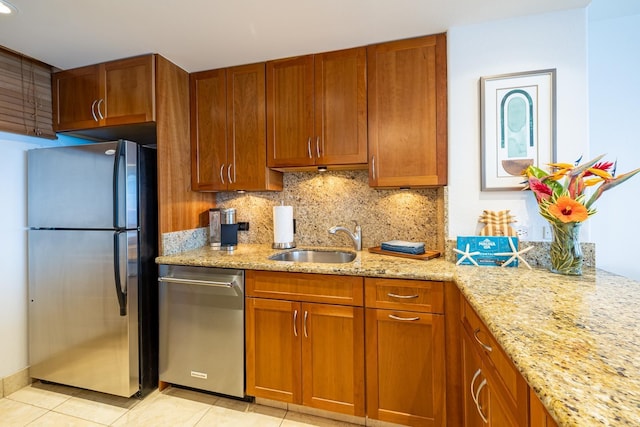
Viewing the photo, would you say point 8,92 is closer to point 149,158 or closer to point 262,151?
point 149,158

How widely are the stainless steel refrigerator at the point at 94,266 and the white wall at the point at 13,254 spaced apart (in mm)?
83

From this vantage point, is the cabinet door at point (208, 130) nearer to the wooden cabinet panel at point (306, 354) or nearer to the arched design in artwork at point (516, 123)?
the wooden cabinet panel at point (306, 354)

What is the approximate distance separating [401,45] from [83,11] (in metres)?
1.79

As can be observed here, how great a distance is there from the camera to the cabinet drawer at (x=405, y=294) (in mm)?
1511

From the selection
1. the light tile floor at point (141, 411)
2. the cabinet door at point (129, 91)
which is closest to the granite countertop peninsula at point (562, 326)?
the light tile floor at point (141, 411)

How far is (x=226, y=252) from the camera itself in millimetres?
2189

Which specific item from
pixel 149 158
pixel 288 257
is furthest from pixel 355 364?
pixel 149 158

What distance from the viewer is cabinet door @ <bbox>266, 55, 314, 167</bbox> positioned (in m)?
2.06

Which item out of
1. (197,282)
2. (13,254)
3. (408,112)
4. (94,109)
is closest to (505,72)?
(408,112)

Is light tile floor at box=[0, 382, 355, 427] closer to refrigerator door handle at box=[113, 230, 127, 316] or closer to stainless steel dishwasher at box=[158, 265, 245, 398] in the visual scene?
stainless steel dishwasher at box=[158, 265, 245, 398]

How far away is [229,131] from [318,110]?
0.71 m

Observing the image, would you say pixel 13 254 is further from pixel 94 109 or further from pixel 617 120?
pixel 617 120

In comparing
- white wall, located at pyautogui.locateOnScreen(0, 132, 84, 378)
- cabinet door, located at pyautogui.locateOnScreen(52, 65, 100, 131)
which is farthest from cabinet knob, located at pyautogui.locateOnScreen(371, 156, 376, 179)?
white wall, located at pyautogui.locateOnScreen(0, 132, 84, 378)

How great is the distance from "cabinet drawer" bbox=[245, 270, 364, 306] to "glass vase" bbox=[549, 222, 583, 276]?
0.98 metres
